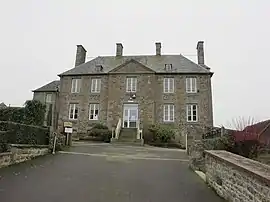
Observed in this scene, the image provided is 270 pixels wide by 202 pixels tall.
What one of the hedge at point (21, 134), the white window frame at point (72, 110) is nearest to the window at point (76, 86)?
the white window frame at point (72, 110)

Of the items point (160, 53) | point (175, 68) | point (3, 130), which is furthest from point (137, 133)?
point (3, 130)

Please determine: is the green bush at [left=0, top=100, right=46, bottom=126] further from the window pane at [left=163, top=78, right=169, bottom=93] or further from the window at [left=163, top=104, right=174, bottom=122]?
the window pane at [left=163, top=78, right=169, bottom=93]

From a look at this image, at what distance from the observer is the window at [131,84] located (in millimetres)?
29798

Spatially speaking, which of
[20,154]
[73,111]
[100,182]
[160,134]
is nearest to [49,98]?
[73,111]

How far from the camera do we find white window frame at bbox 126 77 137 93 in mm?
29794

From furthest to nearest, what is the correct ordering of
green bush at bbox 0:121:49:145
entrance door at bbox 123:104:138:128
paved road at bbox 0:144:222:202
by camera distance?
entrance door at bbox 123:104:138:128, green bush at bbox 0:121:49:145, paved road at bbox 0:144:222:202

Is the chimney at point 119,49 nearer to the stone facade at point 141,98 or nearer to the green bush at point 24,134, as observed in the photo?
the stone facade at point 141,98

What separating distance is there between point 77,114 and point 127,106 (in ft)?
18.6

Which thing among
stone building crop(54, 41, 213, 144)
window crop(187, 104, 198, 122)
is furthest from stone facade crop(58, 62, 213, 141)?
window crop(187, 104, 198, 122)

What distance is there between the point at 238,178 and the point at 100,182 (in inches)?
173

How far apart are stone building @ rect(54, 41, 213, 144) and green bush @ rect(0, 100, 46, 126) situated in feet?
39.8

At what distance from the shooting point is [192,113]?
94.6ft

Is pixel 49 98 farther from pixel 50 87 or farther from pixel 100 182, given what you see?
pixel 100 182

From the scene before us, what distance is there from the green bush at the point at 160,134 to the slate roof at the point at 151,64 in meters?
6.91
